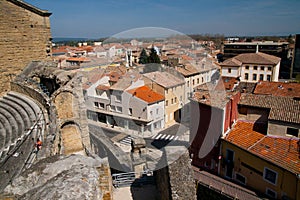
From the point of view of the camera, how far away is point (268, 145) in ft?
31.8

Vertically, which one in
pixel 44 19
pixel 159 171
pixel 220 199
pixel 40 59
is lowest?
pixel 220 199

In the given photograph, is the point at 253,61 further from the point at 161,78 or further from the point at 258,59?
the point at 161,78

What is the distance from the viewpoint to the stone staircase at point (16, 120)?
14.9 feet

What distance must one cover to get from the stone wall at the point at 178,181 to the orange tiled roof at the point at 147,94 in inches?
248

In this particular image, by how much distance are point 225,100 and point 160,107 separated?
369cm

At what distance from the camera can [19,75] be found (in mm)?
8031

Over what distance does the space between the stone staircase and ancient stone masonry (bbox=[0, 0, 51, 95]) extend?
1.07 metres

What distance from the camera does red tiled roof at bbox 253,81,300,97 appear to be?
1454 centimetres

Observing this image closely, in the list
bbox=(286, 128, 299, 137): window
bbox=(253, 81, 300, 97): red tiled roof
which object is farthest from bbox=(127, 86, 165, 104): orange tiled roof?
bbox=(253, 81, 300, 97): red tiled roof

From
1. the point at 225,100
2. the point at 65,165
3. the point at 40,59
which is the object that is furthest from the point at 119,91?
the point at 65,165

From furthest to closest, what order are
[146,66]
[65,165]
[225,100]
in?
[146,66], [225,100], [65,165]

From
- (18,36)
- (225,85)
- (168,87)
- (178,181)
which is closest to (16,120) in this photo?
(18,36)

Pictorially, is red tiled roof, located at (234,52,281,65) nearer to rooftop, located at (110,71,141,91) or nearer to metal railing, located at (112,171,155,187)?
rooftop, located at (110,71,141,91)

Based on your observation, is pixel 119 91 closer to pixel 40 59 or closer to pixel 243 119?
pixel 40 59
